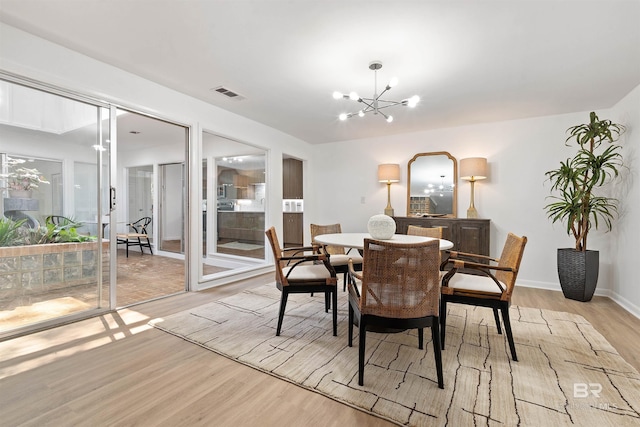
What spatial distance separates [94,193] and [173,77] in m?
1.40

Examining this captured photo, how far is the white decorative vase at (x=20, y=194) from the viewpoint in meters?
2.47

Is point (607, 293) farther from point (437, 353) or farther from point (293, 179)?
point (293, 179)

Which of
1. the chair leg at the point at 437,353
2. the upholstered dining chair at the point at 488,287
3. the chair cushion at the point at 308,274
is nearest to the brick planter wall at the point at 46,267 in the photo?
the chair cushion at the point at 308,274

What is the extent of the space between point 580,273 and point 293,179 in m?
5.22

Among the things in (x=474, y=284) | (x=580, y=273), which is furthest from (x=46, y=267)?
(x=580, y=273)

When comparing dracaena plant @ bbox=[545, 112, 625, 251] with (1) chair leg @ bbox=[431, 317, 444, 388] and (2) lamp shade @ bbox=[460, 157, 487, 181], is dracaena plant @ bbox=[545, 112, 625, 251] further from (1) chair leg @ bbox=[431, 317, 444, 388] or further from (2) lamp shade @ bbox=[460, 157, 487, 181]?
(1) chair leg @ bbox=[431, 317, 444, 388]

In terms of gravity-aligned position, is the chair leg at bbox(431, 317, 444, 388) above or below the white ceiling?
below

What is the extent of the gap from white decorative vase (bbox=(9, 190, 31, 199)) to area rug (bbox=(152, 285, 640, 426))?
60.1 inches

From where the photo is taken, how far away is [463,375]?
1.92 m

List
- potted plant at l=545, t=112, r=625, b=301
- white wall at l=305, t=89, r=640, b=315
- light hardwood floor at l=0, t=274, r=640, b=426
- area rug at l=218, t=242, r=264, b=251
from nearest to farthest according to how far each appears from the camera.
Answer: light hardwood floor at l=0, t=274, r=640, b=426 → potted plant at l=545, t=112, r=625, b=301 → white wall at l=305, t=89, r=640, b=315 → area rug at l=218, t=242, r=264, b=251

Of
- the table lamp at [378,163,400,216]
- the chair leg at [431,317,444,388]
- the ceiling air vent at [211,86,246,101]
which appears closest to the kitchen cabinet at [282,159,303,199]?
the table lamp at [378,163,400,216]

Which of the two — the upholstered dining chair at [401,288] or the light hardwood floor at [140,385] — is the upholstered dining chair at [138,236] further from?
the upholstered dining chair at [401,288]

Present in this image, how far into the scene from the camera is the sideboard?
4234 mm

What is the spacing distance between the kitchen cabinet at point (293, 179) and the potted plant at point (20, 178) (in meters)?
4.65
